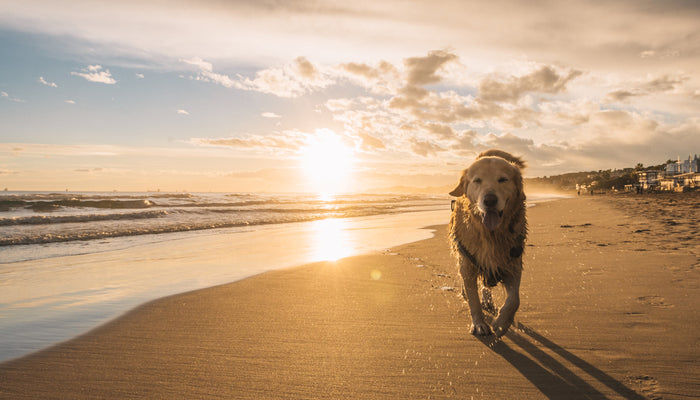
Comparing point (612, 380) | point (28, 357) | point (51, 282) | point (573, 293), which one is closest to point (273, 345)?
point (28, 357)

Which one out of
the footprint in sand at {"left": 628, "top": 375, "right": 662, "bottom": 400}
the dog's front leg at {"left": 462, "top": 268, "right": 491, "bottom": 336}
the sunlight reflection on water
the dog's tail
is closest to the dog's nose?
the dog's front leg at {"left": 462, "top": 268, "right": 491, "bottom": 336}

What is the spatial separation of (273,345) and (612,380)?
2.40m

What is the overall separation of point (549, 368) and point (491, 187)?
1.50m

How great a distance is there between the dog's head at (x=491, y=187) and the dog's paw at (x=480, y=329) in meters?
0.84

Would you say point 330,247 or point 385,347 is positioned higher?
point 385,347

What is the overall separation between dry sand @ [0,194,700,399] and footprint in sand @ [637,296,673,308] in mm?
17

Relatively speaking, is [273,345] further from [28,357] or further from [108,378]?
[28,357]

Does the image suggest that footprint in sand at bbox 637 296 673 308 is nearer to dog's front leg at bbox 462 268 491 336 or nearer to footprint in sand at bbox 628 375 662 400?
footprint in sand at bbox 628 375 662 400

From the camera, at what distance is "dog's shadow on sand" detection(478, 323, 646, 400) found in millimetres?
2170

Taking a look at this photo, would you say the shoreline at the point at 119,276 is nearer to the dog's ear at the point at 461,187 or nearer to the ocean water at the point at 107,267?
the ocean water at the point at 107,267

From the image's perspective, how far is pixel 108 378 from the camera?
249cm

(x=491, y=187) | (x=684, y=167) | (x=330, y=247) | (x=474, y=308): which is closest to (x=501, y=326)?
(x=474, y=308)

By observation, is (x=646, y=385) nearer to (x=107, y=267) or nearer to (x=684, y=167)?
(x=107, y=267)

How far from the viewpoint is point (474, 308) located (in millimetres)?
3266
